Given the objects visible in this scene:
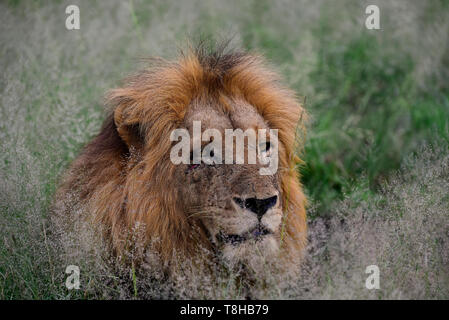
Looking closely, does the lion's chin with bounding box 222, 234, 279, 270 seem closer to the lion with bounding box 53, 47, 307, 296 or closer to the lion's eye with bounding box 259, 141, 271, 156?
the lion with bounding box 53, 47, 307, 296

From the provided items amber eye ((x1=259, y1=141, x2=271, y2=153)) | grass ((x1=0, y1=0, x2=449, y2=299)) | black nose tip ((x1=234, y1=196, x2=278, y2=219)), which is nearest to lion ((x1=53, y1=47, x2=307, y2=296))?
black nose tip ((x1=234, y1=196, x2=278, y2=219))

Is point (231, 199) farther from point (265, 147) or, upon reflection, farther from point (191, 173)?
point (265, 147)

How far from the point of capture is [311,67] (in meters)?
6.21

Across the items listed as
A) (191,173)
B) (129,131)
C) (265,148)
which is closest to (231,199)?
(191,173)

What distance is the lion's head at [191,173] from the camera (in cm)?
300

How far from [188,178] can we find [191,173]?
0.04m

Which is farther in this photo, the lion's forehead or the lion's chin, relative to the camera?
the lion's forehead

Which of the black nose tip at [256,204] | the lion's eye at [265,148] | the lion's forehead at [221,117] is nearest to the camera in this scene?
the black nose tip at [256,204]

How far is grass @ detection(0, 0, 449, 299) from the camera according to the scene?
327cm

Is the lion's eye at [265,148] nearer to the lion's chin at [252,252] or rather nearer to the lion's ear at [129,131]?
the lion's chin at [252,252]

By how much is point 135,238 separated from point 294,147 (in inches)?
48.3

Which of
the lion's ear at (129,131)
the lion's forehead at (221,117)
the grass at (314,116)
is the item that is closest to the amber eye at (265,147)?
the lion's forehead at (221,117)

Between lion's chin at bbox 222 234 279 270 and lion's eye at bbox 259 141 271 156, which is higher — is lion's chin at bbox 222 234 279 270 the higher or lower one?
the lower one

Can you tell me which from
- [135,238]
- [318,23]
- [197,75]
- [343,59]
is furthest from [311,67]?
[135,238]
